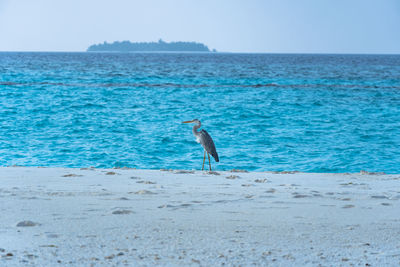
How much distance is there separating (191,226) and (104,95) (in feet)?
78.3

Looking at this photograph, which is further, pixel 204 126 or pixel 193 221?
pixel 204 126

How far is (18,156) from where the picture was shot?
1270 cm

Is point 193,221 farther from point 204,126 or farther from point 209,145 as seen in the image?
point 204,126

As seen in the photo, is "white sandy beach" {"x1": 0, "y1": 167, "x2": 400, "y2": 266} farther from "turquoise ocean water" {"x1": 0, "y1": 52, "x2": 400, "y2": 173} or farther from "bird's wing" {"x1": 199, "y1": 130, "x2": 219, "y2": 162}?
"turquoise ocean water" {"x1": 0, "y1": 52, "x2": 400, "y2": 173}

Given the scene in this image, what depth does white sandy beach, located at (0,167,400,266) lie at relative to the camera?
169 inches

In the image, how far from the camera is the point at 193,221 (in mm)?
5277

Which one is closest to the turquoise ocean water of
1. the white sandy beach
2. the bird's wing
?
the bird's wing

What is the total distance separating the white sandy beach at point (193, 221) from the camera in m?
4.30

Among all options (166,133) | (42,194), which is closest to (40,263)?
(42,194)

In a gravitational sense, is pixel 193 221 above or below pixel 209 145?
above

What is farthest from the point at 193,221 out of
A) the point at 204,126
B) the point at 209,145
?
the point at 204,126

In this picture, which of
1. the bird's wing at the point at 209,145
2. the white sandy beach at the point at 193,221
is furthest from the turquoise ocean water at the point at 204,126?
the white sandy beach at the point at 193,221

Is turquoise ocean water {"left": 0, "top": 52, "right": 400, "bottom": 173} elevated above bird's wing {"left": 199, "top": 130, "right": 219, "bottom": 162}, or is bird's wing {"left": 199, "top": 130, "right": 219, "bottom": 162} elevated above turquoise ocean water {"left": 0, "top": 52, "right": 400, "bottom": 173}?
bird's wing {"left": 199, "top": 130, "right": 219, "bottom": 162}

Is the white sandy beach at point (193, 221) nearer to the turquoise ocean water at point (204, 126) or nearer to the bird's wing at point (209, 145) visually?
the bird's wing at point (209, 145)
